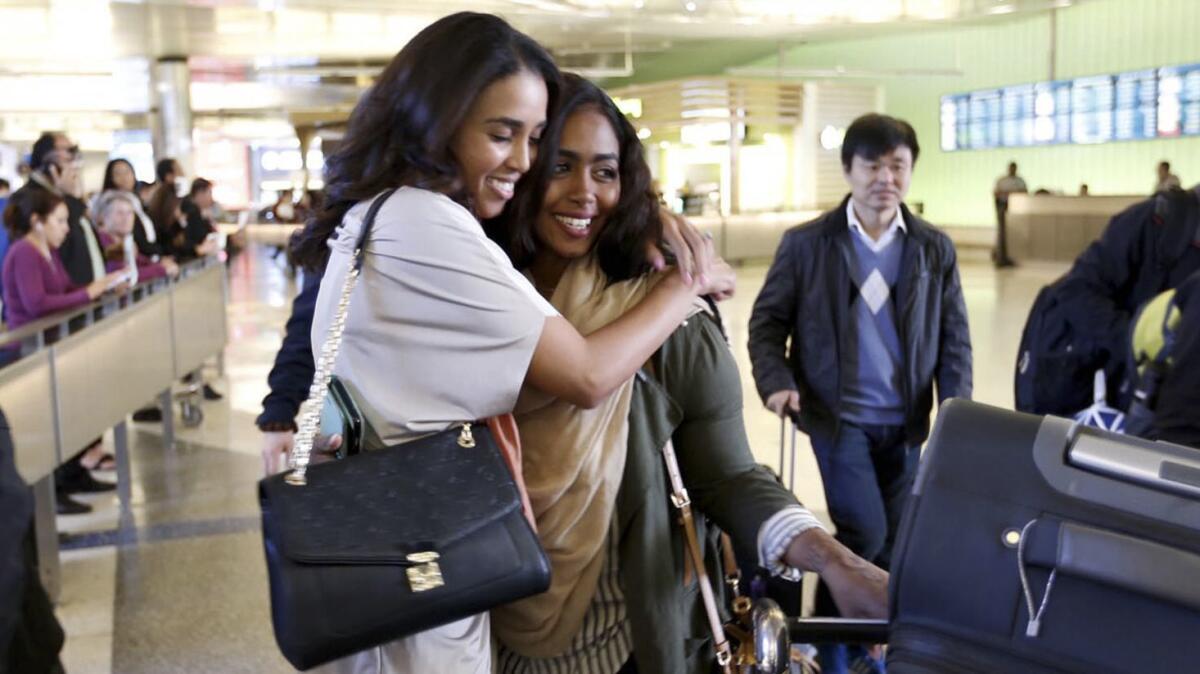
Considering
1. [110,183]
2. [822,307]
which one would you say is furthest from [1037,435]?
[110,183]

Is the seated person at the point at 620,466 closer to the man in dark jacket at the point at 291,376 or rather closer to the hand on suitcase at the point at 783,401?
the man in dark jacket at the point at 291,376

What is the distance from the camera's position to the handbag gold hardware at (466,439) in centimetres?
126

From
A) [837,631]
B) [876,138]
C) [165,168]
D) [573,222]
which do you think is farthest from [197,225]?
[837,631]

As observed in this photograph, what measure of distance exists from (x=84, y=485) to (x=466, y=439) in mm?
5138

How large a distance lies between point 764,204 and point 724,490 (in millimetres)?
21418

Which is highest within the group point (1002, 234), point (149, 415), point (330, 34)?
point (330, 34)

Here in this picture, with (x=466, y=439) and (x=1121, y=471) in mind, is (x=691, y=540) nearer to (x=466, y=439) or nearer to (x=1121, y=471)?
(x=466, y=439)

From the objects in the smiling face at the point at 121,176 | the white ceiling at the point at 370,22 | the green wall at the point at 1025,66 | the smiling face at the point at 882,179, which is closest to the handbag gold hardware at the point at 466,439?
the smiling face at the point at 882,179

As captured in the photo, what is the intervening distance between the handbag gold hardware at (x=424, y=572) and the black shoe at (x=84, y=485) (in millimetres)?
5156

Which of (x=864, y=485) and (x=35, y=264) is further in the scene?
(x=35, y=264)

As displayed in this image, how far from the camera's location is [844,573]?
1305 mm

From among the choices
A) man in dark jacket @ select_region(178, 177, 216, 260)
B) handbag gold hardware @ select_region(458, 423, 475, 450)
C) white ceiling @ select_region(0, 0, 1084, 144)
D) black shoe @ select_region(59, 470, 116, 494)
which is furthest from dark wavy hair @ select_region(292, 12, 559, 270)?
white ceiling @ select_region(0, 0, 1084, 144)

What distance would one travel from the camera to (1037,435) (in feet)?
2.94

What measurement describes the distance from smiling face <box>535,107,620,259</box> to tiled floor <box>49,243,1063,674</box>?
8.09 feet
